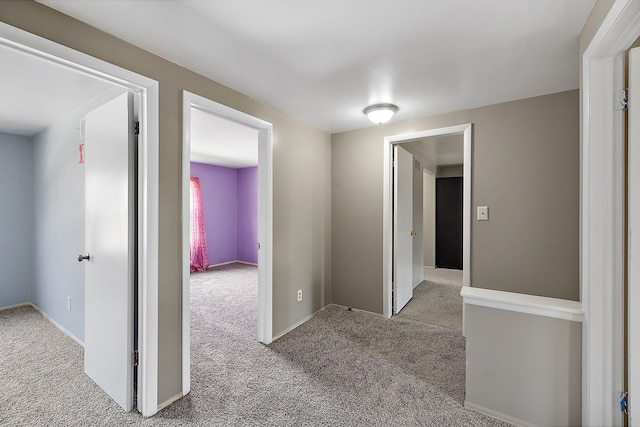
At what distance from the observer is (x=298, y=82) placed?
217 cm

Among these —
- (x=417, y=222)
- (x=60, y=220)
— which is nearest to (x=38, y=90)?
(x=60, y=220)

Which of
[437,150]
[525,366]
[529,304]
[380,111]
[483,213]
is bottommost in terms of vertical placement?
[525,366]

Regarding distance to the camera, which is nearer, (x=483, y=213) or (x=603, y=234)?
(x=603, y=234)

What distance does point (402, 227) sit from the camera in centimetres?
356

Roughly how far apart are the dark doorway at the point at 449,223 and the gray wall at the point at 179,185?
379 centimetres

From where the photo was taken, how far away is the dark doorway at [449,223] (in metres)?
6.15

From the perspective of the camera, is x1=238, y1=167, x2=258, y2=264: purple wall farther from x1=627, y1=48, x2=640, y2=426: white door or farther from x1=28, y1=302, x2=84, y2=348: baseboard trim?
x1=627, y1=48, x2=640, y2=426: white door

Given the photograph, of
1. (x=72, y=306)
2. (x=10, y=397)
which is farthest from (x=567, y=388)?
(x=72, y=306)

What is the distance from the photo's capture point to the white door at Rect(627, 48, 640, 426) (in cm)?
→ 119

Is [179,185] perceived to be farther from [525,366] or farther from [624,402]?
[624,402]

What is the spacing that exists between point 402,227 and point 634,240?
2385 mm

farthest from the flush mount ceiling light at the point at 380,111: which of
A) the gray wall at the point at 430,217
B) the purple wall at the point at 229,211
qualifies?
the purple wall at the point at 229,211

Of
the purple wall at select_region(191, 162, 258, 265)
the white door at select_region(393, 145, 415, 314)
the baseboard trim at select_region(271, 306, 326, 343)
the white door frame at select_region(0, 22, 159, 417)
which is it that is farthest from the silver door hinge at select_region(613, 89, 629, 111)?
the purple wall at select_region(191, 162, 258, 265)

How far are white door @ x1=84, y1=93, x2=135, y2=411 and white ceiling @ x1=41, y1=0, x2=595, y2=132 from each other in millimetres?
536
